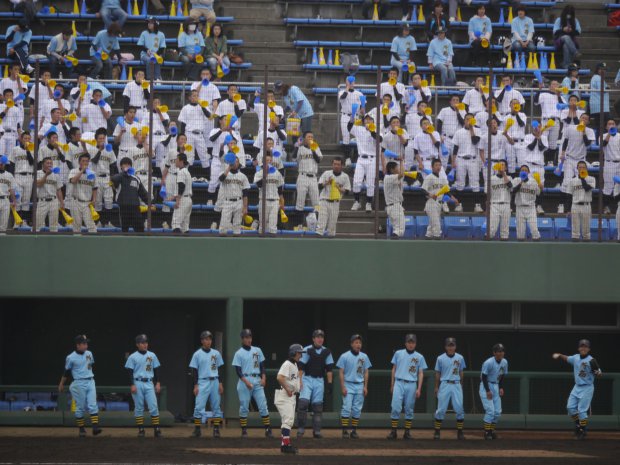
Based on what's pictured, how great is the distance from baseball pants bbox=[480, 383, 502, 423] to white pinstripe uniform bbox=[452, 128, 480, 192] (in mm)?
3545

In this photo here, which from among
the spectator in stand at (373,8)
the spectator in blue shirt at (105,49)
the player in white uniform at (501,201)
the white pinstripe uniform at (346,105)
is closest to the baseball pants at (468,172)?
the player in white uniform at (501,201)

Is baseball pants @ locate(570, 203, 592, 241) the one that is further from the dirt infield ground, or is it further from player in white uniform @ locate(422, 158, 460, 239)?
the dirt infield ground

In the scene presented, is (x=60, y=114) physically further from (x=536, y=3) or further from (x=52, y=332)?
(x=536, y=3)

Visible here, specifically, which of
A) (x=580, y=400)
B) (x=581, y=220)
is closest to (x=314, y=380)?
(x=580, y=400)

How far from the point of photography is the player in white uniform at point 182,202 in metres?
20.4

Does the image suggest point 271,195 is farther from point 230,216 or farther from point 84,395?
point 84,395

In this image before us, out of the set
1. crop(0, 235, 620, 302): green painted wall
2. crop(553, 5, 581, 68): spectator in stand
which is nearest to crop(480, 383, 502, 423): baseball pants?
crop(0, 235, 620, 302): green painted wall

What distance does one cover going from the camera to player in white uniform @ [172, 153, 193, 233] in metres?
20.4

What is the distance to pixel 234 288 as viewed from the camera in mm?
20281

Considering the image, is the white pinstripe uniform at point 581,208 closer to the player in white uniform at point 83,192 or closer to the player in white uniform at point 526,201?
the player in white uniform at point 526,201

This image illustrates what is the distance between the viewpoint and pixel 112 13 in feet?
86.4

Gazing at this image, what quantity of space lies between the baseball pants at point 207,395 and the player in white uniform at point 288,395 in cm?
159

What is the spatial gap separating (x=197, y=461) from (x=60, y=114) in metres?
7.66

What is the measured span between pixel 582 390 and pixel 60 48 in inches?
501
